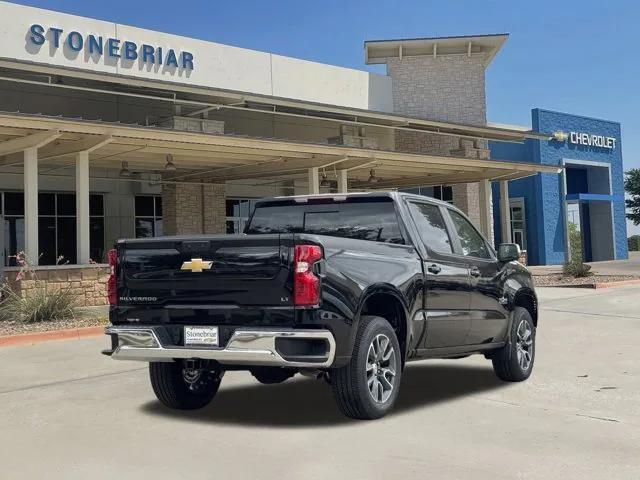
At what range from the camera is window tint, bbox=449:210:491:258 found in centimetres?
788

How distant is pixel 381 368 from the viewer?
630 centimetres

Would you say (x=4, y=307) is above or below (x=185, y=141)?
below

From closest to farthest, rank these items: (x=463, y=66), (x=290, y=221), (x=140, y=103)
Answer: (x=290, y=221), (x=140, y=103), (x=463, y=66)

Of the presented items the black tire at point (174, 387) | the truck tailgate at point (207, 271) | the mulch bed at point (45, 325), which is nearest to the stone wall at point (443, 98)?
the mulch bed at point (45, 325)

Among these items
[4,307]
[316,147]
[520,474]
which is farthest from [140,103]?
[520,474]

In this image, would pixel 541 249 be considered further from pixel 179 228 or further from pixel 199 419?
pixel 199 419

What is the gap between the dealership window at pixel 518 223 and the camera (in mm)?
39656

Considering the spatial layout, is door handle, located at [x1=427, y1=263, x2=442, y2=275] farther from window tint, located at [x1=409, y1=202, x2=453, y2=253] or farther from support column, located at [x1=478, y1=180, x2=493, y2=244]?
support column, located at [x1=478, y1=180, x2=493, y2=244]

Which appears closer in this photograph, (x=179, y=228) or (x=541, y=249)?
(x=179, y=228)

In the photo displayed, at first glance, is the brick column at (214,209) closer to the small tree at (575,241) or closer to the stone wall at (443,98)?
the stone wall at (443,98)

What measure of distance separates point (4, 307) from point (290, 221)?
8990 millimetres

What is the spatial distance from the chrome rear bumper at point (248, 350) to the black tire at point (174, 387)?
0.66 metres

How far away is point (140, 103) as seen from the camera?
2459cm

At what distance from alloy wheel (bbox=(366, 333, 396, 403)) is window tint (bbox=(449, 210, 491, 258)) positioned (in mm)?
1852
